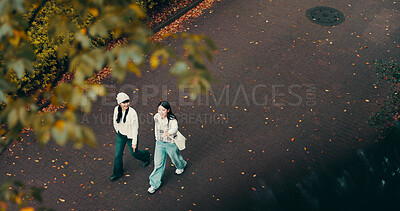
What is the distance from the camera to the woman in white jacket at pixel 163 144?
26.1 feet

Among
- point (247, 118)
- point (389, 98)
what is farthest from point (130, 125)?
point (389, 98)

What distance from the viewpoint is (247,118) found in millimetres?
10438

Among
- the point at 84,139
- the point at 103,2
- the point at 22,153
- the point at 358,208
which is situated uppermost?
the point at 103,2

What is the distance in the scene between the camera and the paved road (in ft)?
29.3

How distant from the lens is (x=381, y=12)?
1391 cm

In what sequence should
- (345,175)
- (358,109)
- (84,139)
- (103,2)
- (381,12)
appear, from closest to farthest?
(84,139) < (103,2) < (345,175) < (358,109) < (381,12)

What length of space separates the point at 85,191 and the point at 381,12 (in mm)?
10399

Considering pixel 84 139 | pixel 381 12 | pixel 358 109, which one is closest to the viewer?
pixel 84 139

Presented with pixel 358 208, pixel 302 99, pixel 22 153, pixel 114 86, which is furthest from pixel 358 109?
pixel 22 153

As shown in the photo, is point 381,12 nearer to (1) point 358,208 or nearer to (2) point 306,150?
(2) point 306,150

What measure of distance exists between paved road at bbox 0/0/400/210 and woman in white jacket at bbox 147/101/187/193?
0.32 meters

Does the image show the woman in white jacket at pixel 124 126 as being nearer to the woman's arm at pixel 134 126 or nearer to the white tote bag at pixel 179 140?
the woman's arm at pixel 134 126

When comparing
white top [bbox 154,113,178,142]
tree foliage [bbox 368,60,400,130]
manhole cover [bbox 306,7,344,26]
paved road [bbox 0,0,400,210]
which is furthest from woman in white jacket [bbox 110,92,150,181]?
manhole cover [bbox 306,7,344,26]

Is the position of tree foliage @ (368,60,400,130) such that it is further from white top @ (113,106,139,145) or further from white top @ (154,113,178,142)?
white top @ (113,106,139,145)
